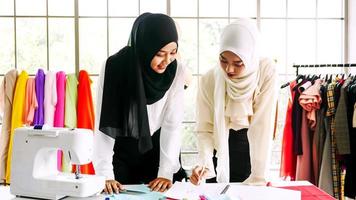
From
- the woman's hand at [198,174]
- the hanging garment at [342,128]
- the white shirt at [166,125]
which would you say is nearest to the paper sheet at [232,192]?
the woman's hand at [198,174]

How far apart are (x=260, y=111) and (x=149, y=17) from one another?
2.07ft

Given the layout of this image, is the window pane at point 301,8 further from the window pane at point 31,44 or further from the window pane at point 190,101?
the window pane at point 31,44

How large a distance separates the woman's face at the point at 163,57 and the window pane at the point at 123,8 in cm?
190

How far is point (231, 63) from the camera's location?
1.65m

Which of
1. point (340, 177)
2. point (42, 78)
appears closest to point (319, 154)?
point (340, 177)

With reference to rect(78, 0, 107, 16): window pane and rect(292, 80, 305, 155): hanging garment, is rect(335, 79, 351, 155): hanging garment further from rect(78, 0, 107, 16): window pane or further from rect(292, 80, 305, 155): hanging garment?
rect(78, 0, 107, 16): window pane

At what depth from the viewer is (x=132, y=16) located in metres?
3.39

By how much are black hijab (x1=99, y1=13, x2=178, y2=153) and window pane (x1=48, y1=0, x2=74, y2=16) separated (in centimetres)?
190

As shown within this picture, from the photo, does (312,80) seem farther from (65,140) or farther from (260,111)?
(65,140)

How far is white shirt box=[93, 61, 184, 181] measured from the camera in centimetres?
158

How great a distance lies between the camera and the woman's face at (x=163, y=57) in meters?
1.59

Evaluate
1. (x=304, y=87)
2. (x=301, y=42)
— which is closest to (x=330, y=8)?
(x=301, y=42)

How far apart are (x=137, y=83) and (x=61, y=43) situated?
2.01 metres

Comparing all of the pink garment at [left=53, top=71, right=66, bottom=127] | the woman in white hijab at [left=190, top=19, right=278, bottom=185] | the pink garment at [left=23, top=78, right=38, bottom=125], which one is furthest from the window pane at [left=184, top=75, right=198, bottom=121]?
A: the woman in white hijab at [left=190, top=19, right=278, bottom=185]
